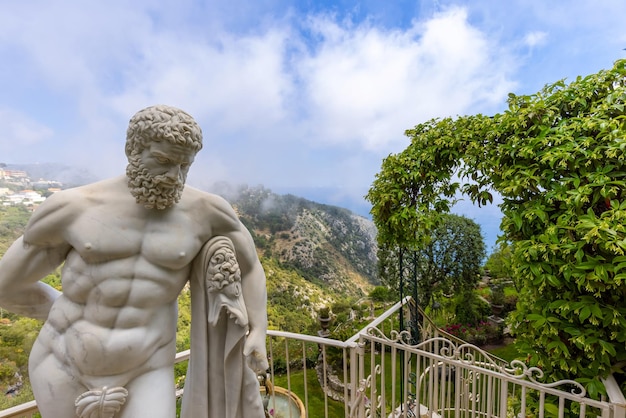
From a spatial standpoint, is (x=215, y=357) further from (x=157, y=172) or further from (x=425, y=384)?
(x=425, y=384)

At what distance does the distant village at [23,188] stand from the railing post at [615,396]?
3815mm

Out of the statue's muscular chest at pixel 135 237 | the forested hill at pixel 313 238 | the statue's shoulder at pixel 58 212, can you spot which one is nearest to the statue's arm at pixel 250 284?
the statue's muscular chest at pixel 135 237

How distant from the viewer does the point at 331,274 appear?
5.65 metres

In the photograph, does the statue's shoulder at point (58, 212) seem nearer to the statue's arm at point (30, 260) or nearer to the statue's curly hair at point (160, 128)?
the statue's arm at point (30, 260)

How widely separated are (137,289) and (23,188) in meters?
2.73

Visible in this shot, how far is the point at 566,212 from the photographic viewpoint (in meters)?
1.59

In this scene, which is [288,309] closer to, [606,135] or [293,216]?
[293,216]

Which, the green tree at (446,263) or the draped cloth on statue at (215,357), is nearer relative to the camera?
the draped cloth on statue at (215,357)

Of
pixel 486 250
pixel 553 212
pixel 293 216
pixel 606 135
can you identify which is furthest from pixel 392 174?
pixel 486 250

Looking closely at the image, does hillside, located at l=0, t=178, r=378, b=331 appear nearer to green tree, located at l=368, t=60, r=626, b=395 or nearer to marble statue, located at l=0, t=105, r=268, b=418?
marble statue, located at l=0, t=105, r=268, b=418

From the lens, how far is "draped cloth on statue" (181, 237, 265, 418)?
1.12m

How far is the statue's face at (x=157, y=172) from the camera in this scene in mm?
989

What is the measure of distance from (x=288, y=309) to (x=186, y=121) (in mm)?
4112

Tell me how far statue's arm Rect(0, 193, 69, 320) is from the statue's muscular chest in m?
0.08
